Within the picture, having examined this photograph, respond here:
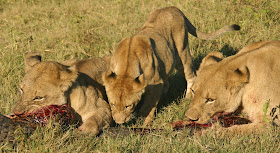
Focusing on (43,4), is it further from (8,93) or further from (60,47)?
(8,93)

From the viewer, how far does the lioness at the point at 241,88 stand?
11.2ft

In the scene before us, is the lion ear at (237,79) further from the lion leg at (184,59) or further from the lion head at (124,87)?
the lion leg at (184,59)

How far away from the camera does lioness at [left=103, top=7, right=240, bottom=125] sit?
373cm

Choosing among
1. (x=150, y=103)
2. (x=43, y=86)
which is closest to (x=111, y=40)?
(x=150, y=103)

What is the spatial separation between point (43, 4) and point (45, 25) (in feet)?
5.10

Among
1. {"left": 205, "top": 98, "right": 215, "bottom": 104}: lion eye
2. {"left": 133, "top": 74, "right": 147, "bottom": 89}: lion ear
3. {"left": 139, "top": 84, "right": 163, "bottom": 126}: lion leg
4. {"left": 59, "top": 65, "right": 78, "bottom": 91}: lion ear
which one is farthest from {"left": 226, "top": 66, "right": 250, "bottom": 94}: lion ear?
{"left": 59, "top": 65, "right": 78, "bottom": 91}: lion ear

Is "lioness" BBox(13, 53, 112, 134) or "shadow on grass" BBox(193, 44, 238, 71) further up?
"lioness" BBox(13, 53, 112, 134)

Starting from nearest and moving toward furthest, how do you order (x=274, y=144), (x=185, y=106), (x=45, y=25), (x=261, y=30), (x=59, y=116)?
1. (x=274, y=144)
2. (x=59, y=116)
3. (x=185, y=106)
4. (x=261, y=30)
5. (x=45, y=25)

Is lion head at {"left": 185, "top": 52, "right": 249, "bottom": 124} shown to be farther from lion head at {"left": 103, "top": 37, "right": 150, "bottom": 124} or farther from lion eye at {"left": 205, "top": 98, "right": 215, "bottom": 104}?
lion head at {"left": 103, "top": 37, "right": 150, "bottom": 124}

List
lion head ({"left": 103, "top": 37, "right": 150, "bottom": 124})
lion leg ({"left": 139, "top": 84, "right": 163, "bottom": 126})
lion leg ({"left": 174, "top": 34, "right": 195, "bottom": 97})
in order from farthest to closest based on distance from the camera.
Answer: lion leg ({"left": 174, "top": 34, "right": 195, "bottom": 97}) → lion leg ({"left": 139, "top": 84, "right": 163, "bottom": 126}) → lion head ({"left": 103, "top": 37, "right": 150, "bottom": 124})

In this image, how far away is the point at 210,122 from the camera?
11.7ft

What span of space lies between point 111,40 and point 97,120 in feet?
9.08

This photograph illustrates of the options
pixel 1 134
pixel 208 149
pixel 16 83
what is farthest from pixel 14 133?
pixel 16 83

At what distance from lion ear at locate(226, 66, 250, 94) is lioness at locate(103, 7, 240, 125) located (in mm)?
854
